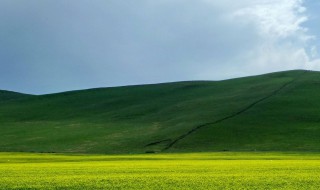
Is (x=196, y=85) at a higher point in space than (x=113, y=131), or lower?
higher

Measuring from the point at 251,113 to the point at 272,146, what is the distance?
1970 centimetres

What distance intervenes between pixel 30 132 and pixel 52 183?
6619 cm

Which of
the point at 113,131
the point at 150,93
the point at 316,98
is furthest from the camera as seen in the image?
the point at 150,93

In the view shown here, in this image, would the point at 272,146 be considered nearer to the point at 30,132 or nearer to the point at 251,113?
the point at 251,113

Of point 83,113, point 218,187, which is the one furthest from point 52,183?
point 83,113

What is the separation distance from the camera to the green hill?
67.4 m

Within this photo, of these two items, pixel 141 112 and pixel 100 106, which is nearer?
pixel 141 112

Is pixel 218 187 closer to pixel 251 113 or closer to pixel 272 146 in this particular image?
pixel 272 146

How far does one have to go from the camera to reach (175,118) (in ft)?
279

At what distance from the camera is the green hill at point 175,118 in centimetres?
6744

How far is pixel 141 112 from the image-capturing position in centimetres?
9388

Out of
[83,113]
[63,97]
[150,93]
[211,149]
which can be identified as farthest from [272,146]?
[63,97]

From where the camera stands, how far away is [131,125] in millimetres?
83125

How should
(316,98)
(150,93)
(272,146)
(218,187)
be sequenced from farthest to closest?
(150,93) < (316,98) < (272,146) < (218,187)
